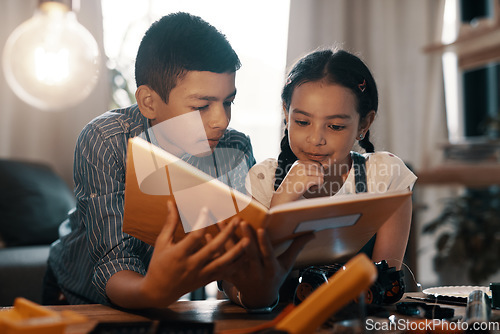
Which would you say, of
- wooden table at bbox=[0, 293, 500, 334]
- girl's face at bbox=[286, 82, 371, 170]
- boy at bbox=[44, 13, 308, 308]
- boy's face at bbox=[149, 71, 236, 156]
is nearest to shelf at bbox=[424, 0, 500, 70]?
girl's face at bbox=[286, 82, 371, 170]

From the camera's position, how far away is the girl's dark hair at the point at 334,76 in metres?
1.23

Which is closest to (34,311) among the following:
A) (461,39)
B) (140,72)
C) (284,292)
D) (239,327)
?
(239,327)

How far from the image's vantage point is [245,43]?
291 centimetres

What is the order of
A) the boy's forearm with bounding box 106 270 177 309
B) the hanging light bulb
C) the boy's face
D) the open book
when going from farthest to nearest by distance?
the hanging light bulb < the boy's face < the boy's forearm with bounding box 106 270 177 309 < the open book

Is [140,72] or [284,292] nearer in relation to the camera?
[284,292]

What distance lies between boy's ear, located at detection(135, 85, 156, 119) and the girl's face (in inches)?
12.6

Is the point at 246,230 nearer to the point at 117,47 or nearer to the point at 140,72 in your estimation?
the point at 140,72

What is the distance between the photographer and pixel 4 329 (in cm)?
55

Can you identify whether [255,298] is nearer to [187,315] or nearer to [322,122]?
[187,315]

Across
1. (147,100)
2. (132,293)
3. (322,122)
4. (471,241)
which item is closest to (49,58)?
(147,100)

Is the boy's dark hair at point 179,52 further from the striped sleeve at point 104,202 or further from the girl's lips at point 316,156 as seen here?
the girl's lips at point 316,156

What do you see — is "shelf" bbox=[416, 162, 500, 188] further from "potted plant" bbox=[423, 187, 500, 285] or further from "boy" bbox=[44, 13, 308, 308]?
"boy" bbox=[44, 13, 308, 308]

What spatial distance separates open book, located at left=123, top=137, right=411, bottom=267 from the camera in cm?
68

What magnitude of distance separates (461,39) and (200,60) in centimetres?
178
